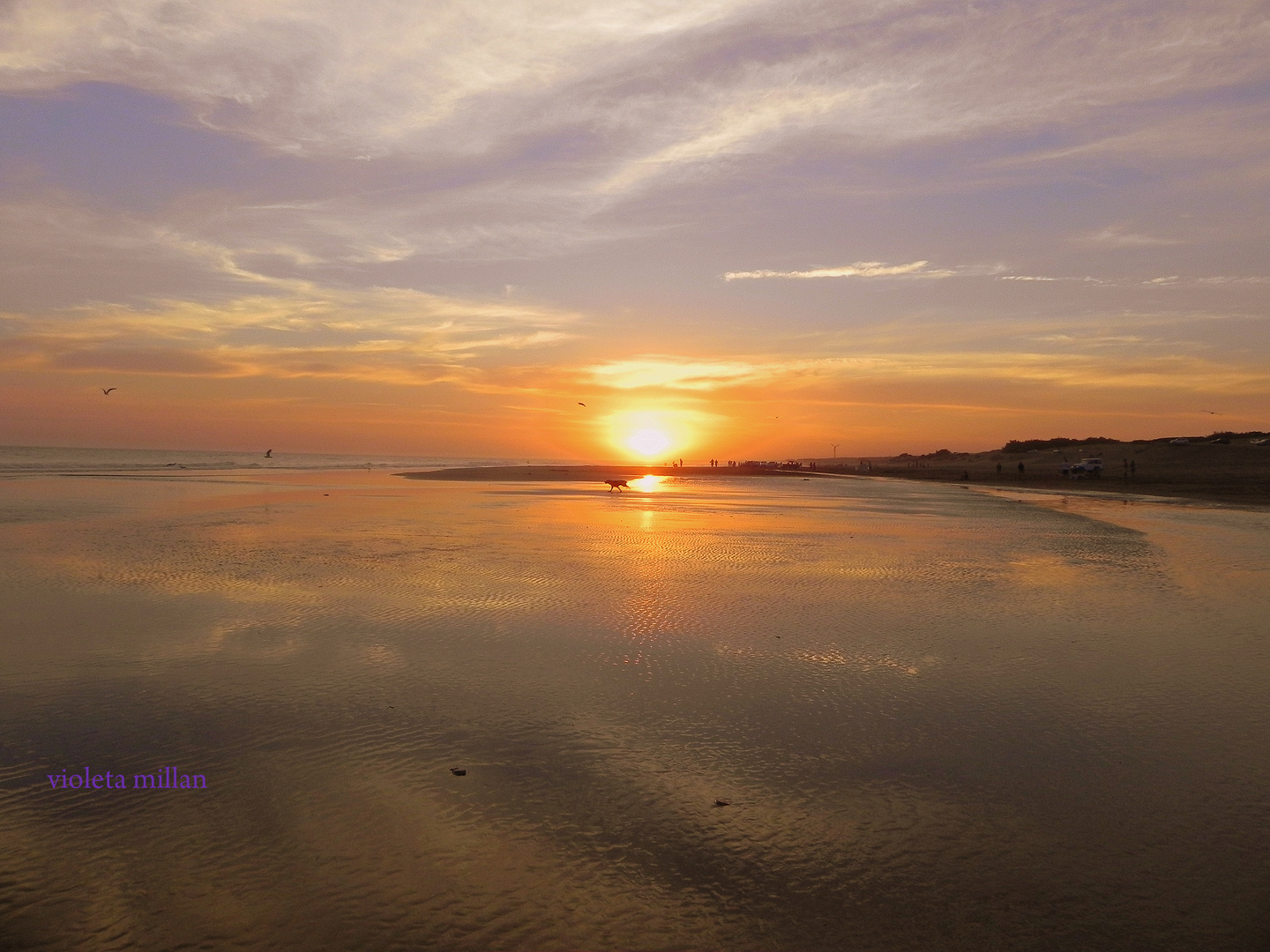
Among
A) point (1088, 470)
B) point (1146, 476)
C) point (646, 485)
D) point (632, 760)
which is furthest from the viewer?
point (1088, 470)

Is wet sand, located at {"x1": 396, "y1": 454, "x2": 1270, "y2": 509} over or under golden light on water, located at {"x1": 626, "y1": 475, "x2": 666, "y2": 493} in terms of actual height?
over

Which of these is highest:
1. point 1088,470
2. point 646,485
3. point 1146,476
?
point 1088,470

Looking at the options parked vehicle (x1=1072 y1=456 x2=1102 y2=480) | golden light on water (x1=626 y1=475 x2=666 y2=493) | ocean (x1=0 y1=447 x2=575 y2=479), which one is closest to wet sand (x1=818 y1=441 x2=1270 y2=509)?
parked vehicle (x1=1072 y1=456 x2=1102 y2=480)

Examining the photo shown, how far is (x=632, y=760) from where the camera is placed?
24.6ft

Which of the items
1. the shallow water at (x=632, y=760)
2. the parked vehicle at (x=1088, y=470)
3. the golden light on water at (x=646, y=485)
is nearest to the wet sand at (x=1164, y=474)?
the parked vehicle at (x=1088, y=470)

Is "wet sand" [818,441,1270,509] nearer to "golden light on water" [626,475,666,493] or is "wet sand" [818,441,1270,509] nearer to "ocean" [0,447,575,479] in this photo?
"golden light on water" [626,475,666,493]

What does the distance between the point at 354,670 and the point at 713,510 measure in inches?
1180

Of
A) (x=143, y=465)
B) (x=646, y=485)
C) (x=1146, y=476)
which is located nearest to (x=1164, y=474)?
(x=1146, y=476)

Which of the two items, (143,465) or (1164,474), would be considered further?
(143,465)

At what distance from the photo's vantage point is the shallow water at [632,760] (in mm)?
5059

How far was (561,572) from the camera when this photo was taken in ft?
59.4

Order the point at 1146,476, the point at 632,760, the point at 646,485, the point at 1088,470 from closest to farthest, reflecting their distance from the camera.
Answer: the point at 632,760 < the point at 646,485 < the point at 1146,476 < the point at 1088,470

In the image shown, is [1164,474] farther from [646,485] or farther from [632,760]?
[632,760]

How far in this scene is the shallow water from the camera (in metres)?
5.06
